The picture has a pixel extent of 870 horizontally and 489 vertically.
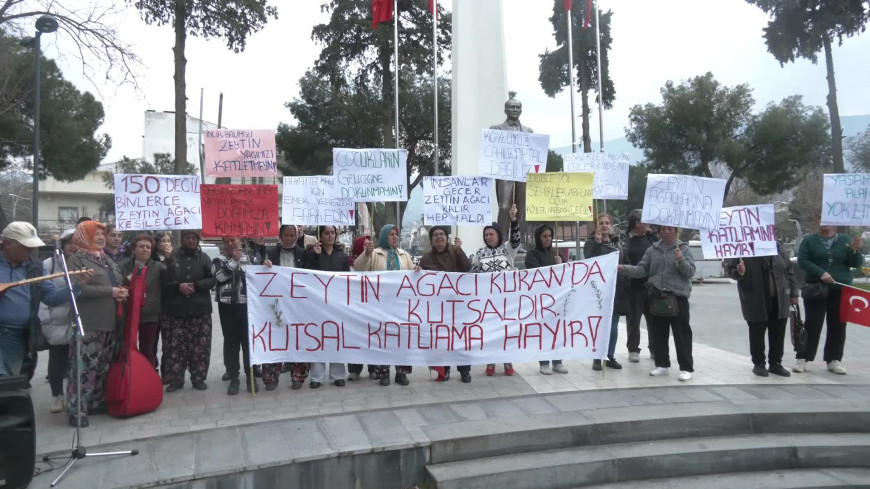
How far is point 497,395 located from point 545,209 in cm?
247

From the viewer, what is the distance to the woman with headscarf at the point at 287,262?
19.6 feet

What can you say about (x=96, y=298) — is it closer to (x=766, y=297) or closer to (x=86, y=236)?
(x=86, y=236)

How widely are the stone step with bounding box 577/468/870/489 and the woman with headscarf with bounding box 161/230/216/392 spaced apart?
13.1 feet

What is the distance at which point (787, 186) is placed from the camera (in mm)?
32844

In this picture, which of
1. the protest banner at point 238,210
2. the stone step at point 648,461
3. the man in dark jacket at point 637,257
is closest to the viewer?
the stone step at point 648,461

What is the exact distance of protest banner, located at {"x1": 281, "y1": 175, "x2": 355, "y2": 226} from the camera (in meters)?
6.63

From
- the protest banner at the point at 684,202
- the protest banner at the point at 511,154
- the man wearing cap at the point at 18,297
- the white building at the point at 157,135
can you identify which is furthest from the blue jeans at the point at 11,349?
the white building at the point at 157,135

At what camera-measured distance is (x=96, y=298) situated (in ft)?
16.4

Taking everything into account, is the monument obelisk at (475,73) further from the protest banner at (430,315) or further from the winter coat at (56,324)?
the winter coat at (56,324)

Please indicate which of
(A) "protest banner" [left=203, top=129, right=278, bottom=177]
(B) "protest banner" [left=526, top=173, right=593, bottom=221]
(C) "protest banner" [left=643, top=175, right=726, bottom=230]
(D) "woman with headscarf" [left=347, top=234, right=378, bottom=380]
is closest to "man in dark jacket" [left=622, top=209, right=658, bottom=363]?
(B) "protest banner" [left=526, top=173, right=593, bottom=221]

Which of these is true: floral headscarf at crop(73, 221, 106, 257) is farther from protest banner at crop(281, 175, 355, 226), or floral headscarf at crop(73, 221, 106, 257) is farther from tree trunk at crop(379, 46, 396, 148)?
tree trunk at crop(379, 46, 396, 148)

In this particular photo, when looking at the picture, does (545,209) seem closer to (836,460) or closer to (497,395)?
(497,395)

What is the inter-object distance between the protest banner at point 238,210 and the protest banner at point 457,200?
6.21ft

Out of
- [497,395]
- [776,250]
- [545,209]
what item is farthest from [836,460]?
[545,209]
